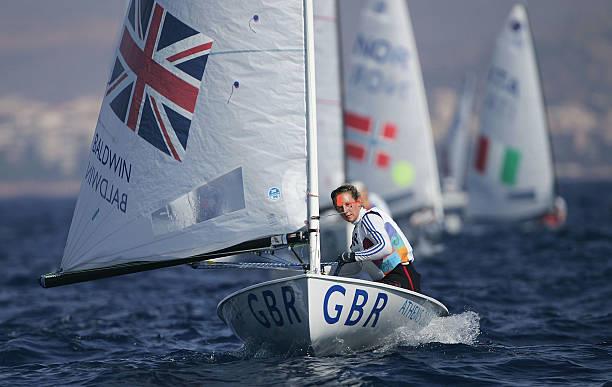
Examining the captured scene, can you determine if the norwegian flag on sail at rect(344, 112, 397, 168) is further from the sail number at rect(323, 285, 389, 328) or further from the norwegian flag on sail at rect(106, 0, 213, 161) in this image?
the sail number at rect(323, 285, 389, 328)

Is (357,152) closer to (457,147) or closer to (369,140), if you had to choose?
(369,140)

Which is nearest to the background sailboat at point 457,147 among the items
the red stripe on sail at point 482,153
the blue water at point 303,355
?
the red stripe on sail at point 482,153

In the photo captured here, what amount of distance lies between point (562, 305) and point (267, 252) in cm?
585

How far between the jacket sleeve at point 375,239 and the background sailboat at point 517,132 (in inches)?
848

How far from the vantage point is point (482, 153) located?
30016mm

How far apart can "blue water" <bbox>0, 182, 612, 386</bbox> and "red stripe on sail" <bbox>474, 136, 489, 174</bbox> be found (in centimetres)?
1085

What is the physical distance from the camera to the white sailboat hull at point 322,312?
25.3 feet

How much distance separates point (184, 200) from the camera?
8266 mm

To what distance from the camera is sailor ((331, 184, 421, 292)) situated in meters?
8.24

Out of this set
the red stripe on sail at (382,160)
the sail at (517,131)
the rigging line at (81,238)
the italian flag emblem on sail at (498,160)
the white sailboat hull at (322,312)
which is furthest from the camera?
the italian flag emblem on sail at (498,160)

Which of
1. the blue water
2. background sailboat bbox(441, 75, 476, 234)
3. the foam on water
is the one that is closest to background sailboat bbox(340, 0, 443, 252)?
the blue water

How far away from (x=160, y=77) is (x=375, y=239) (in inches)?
92.0

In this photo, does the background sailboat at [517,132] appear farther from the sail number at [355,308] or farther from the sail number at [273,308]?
the sail number at [273,308]

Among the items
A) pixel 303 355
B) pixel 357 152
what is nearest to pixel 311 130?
pixel 303 355
